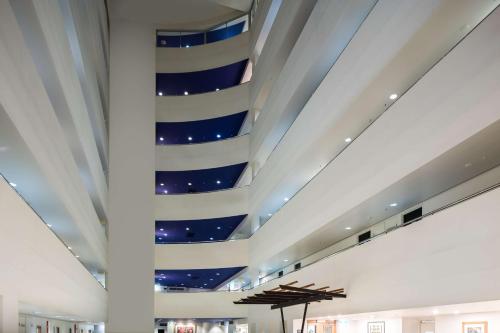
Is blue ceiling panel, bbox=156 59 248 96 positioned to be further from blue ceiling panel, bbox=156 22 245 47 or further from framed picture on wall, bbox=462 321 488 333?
framed picture on wall, bbox=462 321 488 333

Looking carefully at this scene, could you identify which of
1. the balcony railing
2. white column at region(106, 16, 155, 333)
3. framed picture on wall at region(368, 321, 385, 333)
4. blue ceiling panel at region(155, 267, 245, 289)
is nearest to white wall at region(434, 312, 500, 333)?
framed picture on wall at region(368, 321, 385, 333)

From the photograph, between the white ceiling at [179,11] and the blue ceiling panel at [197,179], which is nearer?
the white ceiling at [179,11]

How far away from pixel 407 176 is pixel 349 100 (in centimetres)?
361

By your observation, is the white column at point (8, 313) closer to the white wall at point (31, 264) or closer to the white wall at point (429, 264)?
the white wall at point (31, 264)

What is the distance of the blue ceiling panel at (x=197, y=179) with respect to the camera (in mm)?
29938

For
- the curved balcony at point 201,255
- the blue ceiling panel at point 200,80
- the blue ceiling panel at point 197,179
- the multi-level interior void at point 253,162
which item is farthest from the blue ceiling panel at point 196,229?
the blue ceiling panel at point 200,80

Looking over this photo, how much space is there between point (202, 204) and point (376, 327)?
1664cm

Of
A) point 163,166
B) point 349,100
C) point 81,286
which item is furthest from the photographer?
point 163,166

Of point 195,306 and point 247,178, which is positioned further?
point 247,178

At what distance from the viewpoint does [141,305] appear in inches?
971

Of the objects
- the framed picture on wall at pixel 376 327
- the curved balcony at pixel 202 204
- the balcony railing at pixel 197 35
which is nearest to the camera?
the framed picture on wall at pixel 376 327

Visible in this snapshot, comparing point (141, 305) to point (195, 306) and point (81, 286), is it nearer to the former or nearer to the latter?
point (195, 306)

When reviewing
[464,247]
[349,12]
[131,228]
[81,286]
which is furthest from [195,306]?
[464,247]

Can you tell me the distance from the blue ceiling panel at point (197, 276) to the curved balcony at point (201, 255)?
1016mm
